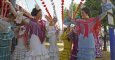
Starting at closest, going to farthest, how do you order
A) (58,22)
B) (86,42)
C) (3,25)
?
1. (3,25)
2. (86,42)
3. (58,22)

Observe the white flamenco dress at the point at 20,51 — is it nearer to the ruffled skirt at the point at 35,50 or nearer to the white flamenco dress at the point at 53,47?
the ruffled skirt at the point at 35,50

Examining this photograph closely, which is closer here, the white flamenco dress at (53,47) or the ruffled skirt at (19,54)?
the ruffled skirt at (19,54)

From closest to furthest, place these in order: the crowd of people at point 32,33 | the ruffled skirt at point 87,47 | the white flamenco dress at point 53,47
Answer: the crowd of people at point 32,33
the ruffled skirt at point 87,47
the white flamenco dress at point 53,47

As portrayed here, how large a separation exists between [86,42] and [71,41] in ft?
4.08

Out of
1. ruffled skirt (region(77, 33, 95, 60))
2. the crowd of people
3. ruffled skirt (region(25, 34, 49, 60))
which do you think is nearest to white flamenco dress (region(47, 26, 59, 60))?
the crowd of people

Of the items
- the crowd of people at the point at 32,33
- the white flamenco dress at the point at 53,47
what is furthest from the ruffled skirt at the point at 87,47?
the white flamenco dress at the point at 53,47

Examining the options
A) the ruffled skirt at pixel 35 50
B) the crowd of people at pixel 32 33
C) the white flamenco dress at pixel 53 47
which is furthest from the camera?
the white flamenco dress at pixel 53 47

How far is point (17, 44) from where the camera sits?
4.80 meters

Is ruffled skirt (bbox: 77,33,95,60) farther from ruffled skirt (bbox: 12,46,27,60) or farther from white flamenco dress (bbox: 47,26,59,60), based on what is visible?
ruffled skirt (bbox: 12,46,27,60)

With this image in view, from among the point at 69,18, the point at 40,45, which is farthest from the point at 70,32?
the point at 40,45

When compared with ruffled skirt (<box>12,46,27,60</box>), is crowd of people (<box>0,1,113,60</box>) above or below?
above

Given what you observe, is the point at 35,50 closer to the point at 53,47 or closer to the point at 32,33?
the point at 32,33

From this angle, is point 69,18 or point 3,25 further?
point 69,18

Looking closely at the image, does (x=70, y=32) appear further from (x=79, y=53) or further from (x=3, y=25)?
(x=3, y=25)
